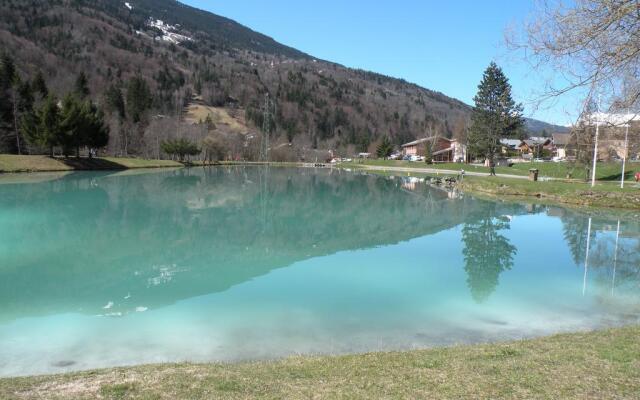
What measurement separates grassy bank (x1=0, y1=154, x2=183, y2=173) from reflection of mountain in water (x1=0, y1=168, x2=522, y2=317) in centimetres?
1541

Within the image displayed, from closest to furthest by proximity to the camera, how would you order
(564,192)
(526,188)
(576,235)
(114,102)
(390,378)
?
(390,378) → (576,235) → (564,192) → (526,188) → (114,102)

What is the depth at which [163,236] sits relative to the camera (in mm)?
16438

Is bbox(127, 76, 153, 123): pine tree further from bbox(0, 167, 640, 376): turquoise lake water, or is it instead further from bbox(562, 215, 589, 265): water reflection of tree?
bbox(562, 215, 589, 265): water reflection of tree

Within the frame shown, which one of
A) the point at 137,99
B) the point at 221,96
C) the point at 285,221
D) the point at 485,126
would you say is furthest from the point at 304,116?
the point at 285,221

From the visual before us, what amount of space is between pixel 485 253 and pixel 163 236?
11.5 meters

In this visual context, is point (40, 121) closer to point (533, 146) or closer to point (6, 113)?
point (6, 113)

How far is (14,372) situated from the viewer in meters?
5.97

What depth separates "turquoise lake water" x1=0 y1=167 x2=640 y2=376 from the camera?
7387 millimetres

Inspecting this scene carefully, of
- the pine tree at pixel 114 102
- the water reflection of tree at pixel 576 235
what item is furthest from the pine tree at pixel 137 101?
the water reflection of tree at pixel 576 235

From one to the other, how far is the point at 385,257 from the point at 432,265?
1618mm

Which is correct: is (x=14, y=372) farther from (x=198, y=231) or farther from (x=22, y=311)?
(x=198, y=231)

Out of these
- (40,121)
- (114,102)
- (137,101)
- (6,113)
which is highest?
(137,101)

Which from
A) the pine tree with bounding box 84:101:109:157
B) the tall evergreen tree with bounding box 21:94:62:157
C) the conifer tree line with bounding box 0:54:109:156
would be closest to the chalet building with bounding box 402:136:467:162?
the pine tree with bounding box 84:101:109:157

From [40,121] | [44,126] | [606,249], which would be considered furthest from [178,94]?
[606,249]
